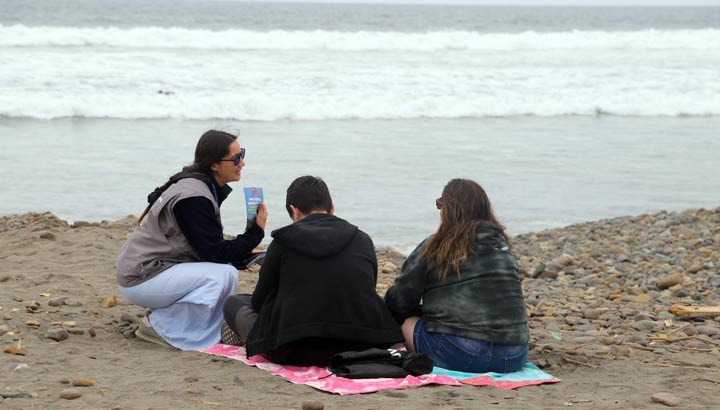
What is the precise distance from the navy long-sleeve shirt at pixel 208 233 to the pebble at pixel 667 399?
7.41 feet

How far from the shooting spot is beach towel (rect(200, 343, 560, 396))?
4.58 metres

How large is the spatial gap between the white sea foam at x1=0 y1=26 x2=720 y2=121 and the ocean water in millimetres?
82

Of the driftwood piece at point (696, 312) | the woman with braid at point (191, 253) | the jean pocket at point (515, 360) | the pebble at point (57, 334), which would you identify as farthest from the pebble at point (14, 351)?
the driftwood piece at point (696, 312)

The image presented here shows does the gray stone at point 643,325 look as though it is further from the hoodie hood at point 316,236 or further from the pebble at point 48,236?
the pebble at point 48,236

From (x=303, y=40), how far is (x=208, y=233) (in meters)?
34.2

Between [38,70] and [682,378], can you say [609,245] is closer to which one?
[682,378]

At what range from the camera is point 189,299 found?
17.8 feet

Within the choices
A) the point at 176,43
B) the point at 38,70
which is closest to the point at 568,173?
the point at 38,70

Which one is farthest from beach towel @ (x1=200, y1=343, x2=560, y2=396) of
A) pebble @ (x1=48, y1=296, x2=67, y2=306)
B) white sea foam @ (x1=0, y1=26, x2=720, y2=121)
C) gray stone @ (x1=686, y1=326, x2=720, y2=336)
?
white sea foam @ (x1=0, y1=26, x2=720, y2=121)

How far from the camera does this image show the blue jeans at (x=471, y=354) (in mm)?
4840

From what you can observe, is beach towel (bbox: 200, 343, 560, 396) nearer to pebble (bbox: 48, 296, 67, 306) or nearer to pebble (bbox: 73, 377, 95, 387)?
pebble (bbox: 73, 377, 95, 387)

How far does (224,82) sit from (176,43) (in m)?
12.1

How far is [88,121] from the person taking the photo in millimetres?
18781

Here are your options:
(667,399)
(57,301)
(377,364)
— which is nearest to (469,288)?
(377,364)
